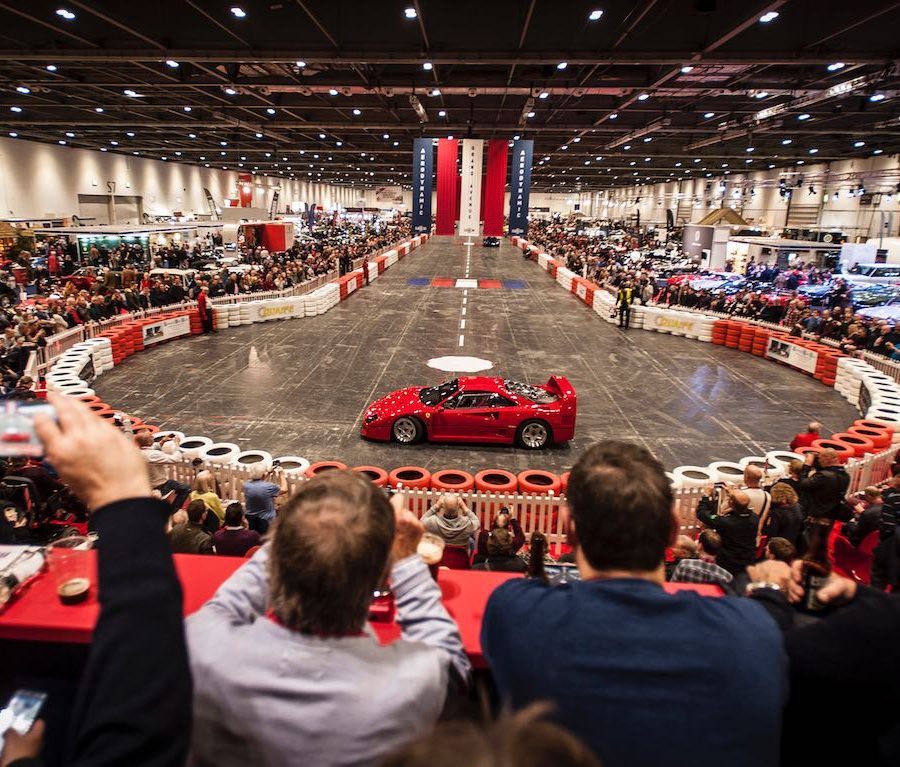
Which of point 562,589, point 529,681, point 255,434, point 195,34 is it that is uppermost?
point 195,34

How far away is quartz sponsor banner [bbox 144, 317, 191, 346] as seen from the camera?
62.8 ft

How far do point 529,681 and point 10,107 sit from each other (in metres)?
39.3

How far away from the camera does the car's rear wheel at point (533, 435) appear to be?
39.9ft

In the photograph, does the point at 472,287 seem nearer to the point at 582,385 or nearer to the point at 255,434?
the point at 582,385

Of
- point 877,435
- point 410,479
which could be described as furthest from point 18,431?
point 877,435

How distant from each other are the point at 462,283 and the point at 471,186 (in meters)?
9.18

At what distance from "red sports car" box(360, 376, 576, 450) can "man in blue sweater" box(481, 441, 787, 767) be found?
10357 millimetres

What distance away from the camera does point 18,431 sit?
1324 millimetres

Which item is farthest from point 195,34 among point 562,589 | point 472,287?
point 472,287

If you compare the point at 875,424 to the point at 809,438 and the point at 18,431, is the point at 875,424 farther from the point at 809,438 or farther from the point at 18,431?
the point at 18,431

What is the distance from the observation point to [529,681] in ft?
5.12

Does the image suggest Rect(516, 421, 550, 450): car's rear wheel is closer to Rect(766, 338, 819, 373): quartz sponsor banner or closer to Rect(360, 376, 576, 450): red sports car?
Rect(360, 376, 576, 450): red sports car

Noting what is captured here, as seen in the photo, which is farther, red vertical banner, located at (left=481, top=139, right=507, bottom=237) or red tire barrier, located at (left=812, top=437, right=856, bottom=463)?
red vertical banner, located at (left=481, top=139, right=507, bottom=237)

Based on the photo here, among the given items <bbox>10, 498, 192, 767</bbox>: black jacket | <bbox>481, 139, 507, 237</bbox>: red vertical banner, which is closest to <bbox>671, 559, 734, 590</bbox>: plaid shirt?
<bbox>10, 498, 192, 767</bbox>: black jacket
